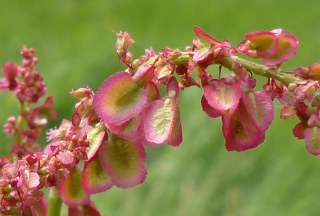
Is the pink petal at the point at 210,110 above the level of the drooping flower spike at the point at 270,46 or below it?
below

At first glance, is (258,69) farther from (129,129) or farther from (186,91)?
(186,91)

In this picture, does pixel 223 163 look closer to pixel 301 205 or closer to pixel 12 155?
pixel 301 205

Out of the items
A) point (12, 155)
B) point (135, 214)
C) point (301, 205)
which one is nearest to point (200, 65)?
point (12, 155)

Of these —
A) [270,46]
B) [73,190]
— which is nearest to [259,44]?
[270,46]

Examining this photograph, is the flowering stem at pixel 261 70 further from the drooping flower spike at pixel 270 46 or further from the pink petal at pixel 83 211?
the pink petal at pixel 83 211

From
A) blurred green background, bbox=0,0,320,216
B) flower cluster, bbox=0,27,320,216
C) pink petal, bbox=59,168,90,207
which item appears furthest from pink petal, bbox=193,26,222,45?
blurred green background, bbox=0,0,320,216

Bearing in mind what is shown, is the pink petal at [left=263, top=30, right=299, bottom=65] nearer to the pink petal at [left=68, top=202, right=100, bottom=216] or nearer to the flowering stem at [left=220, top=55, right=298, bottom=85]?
the flowering stem at [left=220, top=55, right=298, bottom=85]

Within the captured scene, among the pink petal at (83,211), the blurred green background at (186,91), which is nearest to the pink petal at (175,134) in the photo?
the pink petal at (83,211)
